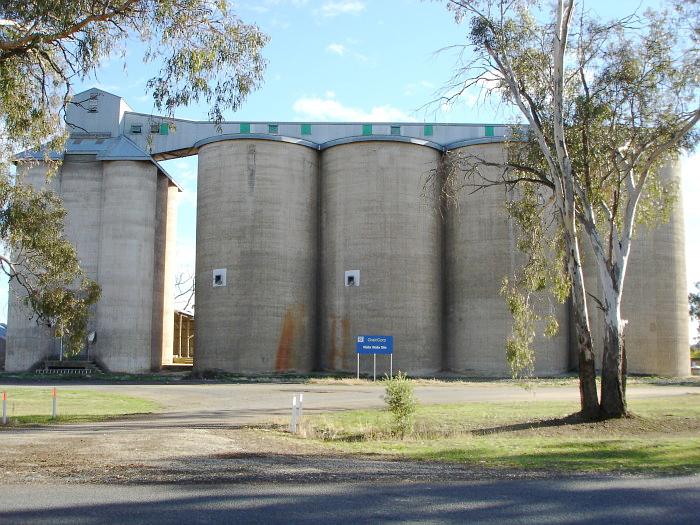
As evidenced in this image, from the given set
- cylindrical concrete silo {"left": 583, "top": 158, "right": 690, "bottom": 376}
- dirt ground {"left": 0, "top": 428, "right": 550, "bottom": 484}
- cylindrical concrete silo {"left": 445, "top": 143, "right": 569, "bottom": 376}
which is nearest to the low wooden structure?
cylindrical concrete silo {"left": 445, "top": 143, "right": 569, "bottom": 376}

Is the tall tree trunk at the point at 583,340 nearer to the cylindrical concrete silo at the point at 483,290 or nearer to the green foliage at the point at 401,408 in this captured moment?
the green foliage at the point at 401,408

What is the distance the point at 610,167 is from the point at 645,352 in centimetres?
3330

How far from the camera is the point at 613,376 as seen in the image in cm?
2120

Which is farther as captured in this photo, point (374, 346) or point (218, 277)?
point (218, 277)

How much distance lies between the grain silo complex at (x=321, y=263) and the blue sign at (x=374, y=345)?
8.39ft

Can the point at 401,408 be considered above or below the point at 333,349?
below

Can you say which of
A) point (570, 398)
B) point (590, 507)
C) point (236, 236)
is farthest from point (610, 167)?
point (236, 236)

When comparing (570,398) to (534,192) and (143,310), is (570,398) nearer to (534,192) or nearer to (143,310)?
(534,192)

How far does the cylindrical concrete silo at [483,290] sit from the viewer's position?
5106 centimetres

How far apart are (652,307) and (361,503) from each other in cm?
4781

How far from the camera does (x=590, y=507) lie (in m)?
9.23

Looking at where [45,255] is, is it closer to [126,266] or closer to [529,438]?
[529,438]

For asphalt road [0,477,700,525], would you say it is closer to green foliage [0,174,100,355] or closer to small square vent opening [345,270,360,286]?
green foliage [0,174,100,355]

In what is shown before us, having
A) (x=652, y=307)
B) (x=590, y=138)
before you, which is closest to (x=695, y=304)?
(x=652, y=307)
